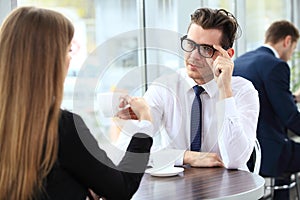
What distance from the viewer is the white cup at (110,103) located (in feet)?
5.88

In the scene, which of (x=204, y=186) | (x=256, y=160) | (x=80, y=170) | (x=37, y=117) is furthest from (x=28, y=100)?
(x=256, y=160)

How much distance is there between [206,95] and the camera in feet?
7.38

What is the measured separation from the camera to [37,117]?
48.9 inches

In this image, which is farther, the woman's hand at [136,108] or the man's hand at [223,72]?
the man's hand at [223,72]

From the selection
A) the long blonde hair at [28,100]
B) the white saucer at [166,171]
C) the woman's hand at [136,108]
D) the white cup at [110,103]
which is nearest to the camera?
the long blonde hair at [28,100]

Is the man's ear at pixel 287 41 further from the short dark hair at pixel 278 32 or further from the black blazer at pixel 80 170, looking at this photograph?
the black blazer at pixel 80 170

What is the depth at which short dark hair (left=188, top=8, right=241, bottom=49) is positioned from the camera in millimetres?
2191

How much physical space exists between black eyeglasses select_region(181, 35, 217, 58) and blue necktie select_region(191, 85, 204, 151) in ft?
0.58

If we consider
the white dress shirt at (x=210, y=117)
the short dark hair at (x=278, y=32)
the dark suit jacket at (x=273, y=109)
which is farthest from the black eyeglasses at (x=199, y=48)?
the short dark hair at (x=278, y=32)

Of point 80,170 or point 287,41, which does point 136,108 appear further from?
point 287,41

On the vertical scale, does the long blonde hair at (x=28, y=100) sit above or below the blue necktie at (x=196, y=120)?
above

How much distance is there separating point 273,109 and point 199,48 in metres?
1.25

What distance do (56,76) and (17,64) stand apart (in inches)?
3.9

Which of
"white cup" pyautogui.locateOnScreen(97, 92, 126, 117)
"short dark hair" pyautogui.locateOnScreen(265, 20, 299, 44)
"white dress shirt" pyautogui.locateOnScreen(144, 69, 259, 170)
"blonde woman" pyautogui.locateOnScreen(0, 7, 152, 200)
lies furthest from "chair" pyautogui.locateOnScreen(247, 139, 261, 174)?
"short dark hair" pyautogui.locateOnScreen(265, 20, 299, 44)
